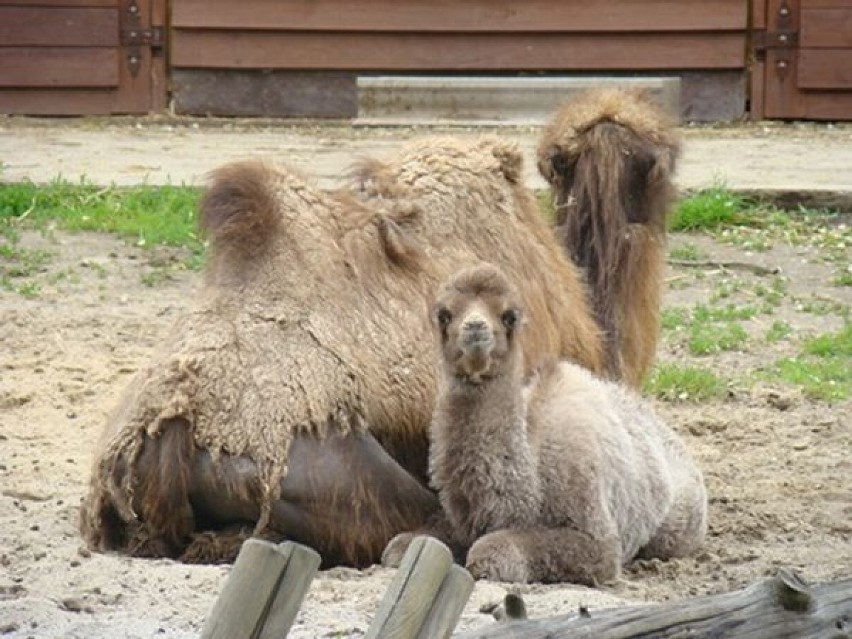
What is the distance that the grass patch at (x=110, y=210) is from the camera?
11.0 metres

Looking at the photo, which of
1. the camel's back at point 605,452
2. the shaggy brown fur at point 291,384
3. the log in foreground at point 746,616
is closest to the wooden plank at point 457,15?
the shaggy brown fur at point 291,384

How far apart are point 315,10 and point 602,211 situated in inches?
325

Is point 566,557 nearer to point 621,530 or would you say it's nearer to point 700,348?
point 621,530

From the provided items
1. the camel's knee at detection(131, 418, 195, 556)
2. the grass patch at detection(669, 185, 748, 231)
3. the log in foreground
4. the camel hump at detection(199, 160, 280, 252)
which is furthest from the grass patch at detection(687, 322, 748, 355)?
the log in foreground

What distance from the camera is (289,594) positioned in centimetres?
353

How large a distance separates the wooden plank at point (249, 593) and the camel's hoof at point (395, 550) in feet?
6.94

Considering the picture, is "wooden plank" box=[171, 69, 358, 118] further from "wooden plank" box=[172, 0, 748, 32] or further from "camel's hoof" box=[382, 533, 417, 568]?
"camel's hoof" box=[382, 533, 417, 568]

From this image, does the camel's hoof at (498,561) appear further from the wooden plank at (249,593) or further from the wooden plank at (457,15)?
the wooden plank at (457,15)

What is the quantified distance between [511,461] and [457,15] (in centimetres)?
981

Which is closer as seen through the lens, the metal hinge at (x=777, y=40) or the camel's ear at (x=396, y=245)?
the camel's ear at (x=396, y=245)

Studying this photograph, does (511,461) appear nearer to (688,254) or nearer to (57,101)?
(688,254)

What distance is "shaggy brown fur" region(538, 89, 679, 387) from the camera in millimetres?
7020

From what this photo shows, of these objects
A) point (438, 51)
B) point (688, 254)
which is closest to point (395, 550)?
point (688, 254)

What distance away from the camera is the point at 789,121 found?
14.9 meters
